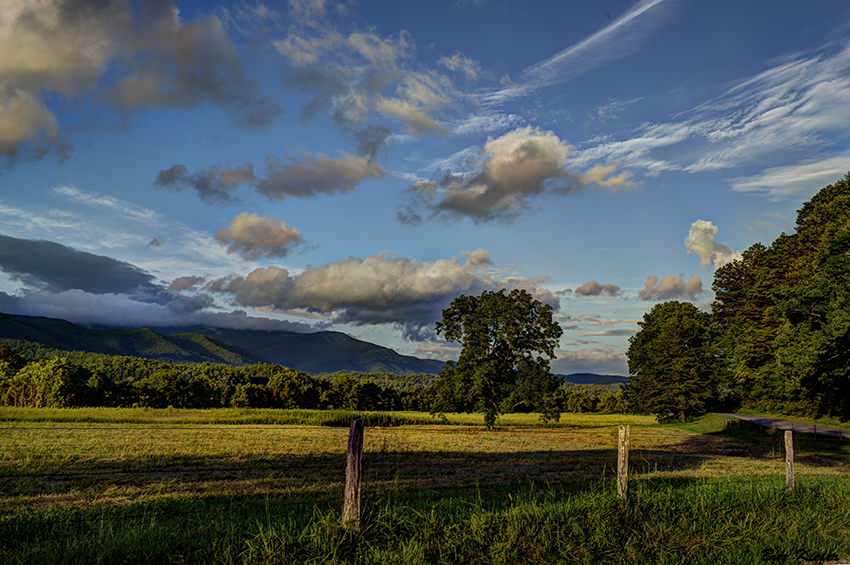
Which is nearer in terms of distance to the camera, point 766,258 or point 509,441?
point 509,441

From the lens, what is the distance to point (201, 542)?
6.48 metres

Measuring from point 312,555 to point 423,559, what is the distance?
4.96ft

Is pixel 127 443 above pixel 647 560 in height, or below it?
below

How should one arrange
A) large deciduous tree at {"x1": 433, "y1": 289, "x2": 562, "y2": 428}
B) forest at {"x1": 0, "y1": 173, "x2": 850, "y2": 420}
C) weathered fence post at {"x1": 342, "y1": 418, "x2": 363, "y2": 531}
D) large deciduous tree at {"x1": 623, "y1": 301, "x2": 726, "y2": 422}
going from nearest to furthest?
1. weathered fence post at {"x1": 342, "y1": 418, "x2": 363, "y2": 531}
2. forest at {"x1": 0, "y1": 173, "x2": 850, "y2": 420}
3. large deciduous tree at {"x1": 433, "y1": 289, "x2": 562, "y2": 428}
4. large deciduous tree at {"x1": 623, "y1": 301, "x2": 726, "y2": 422}

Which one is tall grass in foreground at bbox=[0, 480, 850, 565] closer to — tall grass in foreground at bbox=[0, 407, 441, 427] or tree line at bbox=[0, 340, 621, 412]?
tall grass in foreground at bbox=[0, 407, 441, 427]

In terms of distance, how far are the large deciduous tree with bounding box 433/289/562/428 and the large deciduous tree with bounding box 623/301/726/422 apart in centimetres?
2607

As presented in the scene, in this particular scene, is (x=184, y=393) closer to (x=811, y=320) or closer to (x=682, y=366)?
(x=682, y=366)

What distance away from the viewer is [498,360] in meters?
43.8

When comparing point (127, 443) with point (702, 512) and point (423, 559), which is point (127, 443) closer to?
point (423, 559)

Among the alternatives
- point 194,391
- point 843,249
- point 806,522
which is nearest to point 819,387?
point 843,249

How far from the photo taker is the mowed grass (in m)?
6.57

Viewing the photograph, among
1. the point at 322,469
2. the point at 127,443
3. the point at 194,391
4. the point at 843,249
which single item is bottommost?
the point at 194,391

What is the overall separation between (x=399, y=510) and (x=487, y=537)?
1.46m

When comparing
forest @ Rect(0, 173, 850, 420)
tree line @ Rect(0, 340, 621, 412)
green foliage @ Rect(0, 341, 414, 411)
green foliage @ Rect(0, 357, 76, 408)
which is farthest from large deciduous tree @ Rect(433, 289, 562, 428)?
green foliage @ Rect(0, 357, 76, 408)
